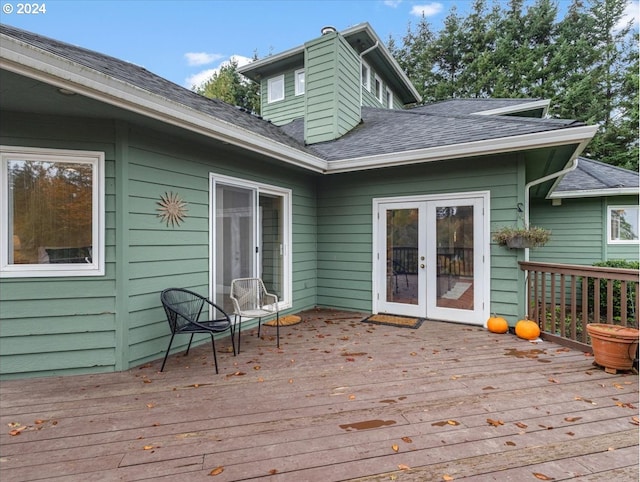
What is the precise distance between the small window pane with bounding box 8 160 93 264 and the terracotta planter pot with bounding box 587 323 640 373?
4.87 m

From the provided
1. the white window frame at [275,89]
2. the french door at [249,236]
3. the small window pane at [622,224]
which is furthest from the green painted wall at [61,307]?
the small window pane at [622,224]

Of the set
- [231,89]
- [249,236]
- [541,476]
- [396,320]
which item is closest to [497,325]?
[396,320]

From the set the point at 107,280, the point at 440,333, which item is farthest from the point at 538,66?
the point at 107,280

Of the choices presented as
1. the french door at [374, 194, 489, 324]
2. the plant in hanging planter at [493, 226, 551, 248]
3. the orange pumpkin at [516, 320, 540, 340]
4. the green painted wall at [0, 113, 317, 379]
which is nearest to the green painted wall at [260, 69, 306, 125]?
the french door at [374, 194, 489, 324]

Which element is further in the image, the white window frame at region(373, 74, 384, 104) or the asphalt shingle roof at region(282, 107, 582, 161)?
the white window frame at region(373, 74, 384, 104)

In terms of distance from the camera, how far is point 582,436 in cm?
201

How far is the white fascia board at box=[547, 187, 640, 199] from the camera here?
263 inches

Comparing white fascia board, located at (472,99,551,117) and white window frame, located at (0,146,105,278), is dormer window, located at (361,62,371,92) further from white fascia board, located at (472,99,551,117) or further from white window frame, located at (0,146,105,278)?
white window frame, located at (0,146,105,278)

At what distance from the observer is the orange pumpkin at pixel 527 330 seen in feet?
13.0

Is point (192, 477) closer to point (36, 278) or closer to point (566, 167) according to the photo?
point (36, 278)

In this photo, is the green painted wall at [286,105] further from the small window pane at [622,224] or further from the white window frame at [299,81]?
the small window pane at [622,224]

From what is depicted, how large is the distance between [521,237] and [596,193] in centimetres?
455

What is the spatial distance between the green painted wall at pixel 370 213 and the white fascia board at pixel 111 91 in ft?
6.28

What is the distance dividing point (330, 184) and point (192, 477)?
467 centimetres
